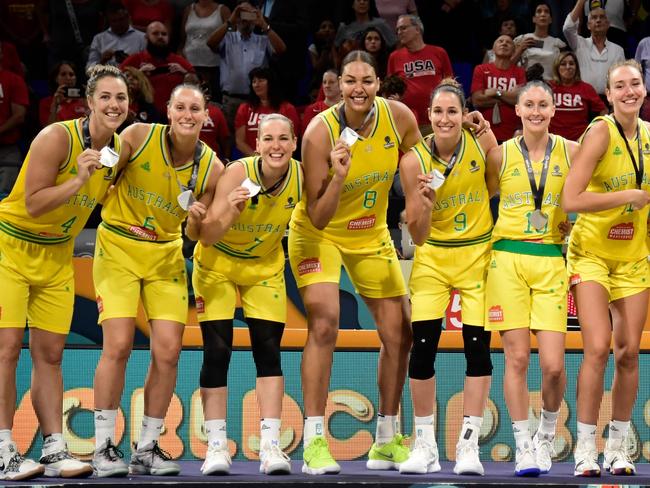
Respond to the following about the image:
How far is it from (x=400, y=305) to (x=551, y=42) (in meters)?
5.93

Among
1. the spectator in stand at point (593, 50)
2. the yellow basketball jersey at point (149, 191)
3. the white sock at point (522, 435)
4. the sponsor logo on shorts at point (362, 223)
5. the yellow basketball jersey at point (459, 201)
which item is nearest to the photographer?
the white sock at point (522, 435)

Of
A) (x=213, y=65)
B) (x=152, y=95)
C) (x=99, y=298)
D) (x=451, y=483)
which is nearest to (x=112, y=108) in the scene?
(x=99, y=298)

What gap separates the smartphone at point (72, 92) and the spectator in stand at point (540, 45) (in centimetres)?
422

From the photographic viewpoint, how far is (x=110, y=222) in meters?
6.25

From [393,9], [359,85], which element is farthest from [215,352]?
[393,9]

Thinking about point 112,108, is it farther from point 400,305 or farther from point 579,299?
point 579,299

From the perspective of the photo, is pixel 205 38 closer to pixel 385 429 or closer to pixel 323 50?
pixel 323 50

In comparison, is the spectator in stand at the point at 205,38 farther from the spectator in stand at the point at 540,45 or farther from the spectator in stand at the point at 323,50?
the spectator in stand at the point at 540,45

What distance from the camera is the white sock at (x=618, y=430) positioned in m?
6.29

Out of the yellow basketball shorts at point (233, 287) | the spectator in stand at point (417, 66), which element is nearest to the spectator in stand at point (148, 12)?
the spectator in stand at point (417, 66)

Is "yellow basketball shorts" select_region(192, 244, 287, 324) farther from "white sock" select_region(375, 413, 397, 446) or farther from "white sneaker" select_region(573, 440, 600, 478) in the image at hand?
"white sneaker" select_region(573, 440, 600, 478)

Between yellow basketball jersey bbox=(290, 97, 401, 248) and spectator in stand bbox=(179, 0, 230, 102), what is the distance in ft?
18.8

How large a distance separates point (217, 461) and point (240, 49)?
637 centimetres

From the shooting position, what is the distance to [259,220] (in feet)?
20.6
